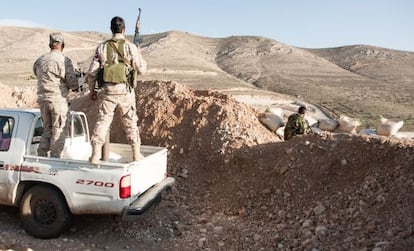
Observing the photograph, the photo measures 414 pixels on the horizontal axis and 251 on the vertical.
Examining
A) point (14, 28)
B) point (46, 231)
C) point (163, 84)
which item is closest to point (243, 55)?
point (14, 28)

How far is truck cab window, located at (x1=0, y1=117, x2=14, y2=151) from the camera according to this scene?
552 cm

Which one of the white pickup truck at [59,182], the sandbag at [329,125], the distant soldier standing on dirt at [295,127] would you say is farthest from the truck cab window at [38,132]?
the sandbag at [329,125]

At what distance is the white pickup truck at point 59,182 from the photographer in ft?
16.6

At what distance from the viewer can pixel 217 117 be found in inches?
344

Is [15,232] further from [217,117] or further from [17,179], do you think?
[217,117]

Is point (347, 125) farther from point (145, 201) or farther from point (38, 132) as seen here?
point (38, 132)

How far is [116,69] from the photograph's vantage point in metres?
5.43

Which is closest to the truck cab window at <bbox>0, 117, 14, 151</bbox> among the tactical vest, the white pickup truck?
the white pickup truck

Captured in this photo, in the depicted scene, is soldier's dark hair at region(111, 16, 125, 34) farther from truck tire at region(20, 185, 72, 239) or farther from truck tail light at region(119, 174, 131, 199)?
truck tire at region(20, 185, 72, 239)

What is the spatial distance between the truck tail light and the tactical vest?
47.0 inches

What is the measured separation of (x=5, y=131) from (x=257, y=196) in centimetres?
362

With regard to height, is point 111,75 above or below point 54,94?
above

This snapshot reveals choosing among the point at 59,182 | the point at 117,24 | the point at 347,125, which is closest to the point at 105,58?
the point at 117,24

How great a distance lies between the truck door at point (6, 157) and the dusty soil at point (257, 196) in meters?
0.54
